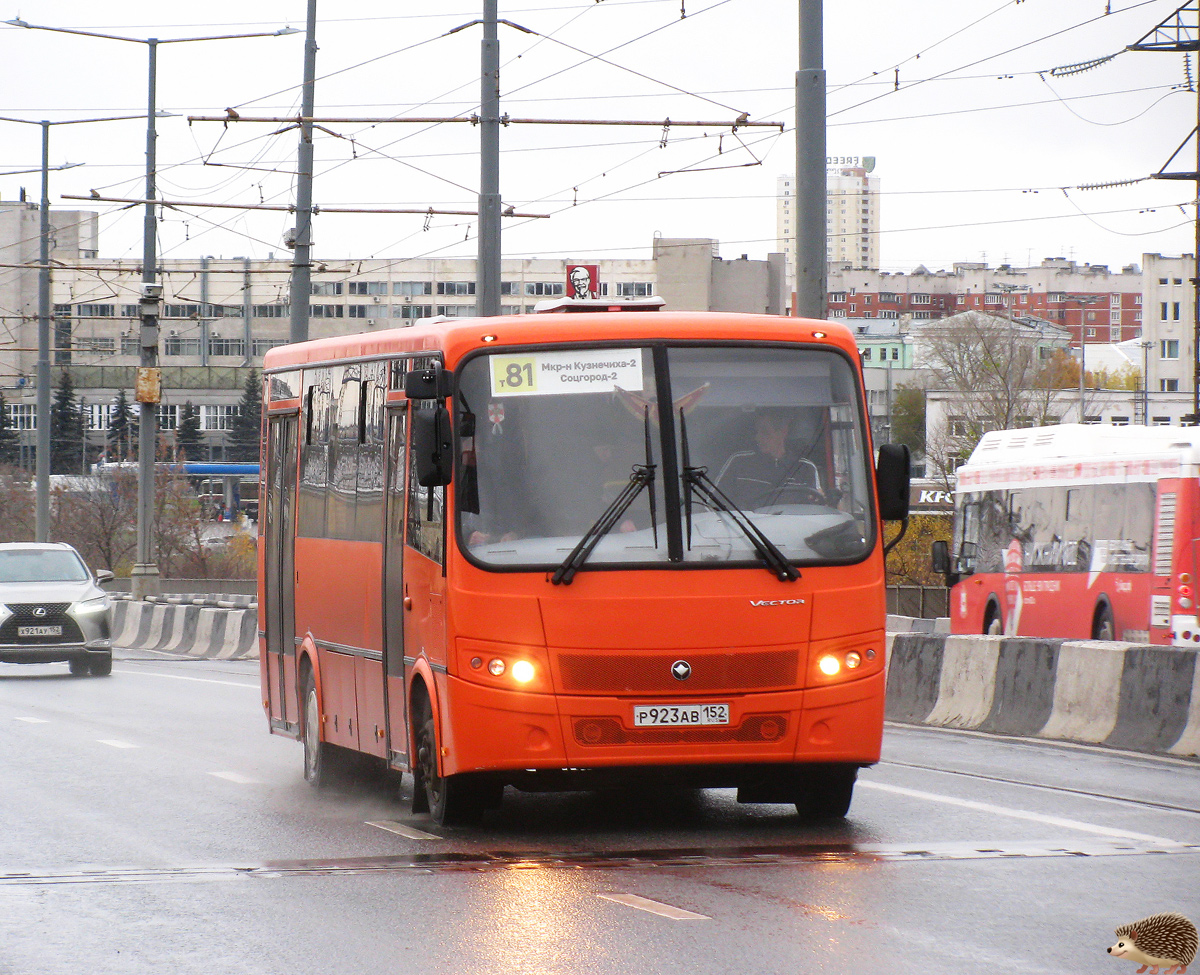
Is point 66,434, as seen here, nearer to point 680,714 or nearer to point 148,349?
point 148,349

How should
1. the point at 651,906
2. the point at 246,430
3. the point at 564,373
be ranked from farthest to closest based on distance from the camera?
the point at 246,430
the point at 564,373
the point at 651,906

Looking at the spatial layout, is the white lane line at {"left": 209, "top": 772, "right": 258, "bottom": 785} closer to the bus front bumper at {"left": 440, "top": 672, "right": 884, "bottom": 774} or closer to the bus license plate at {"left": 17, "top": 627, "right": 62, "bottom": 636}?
the bus front bumper at {"left": 440, "top": 672, "right": 884, "bottom": 774}

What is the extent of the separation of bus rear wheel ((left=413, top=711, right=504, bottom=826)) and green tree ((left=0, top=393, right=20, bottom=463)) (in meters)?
108

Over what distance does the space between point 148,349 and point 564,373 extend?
84.3 feet

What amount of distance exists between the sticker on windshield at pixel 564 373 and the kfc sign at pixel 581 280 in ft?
32.5

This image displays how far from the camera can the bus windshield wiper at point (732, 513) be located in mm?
9688

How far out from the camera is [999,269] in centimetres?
19925

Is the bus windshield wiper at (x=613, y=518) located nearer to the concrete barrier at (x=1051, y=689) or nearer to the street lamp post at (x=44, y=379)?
the concrete barrier at (x=1051, y=689)

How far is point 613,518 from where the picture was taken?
963 cm

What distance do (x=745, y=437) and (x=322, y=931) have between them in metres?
3.57

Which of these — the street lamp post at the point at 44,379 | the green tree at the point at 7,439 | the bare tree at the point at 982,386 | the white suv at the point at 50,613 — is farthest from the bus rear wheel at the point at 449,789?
the green tree at the point at 7,439

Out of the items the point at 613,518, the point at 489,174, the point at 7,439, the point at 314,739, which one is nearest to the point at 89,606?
the point at 489,174

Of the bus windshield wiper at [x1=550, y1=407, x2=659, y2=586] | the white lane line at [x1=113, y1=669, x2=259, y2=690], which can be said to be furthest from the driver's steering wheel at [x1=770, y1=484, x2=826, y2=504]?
the white lane line at [x1=113, y1=669, x2=259, y2=690]

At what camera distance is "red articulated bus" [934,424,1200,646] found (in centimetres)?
2259
